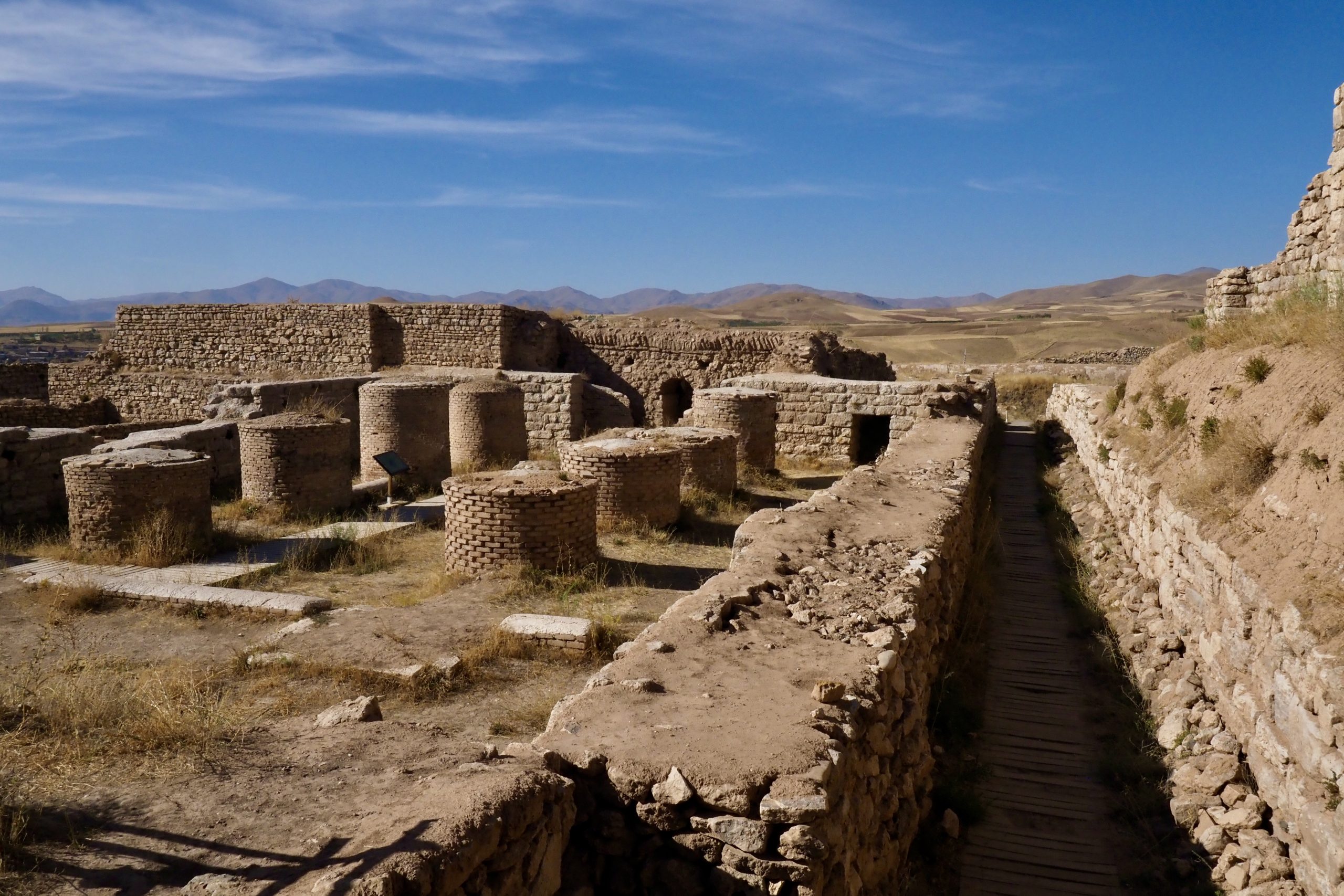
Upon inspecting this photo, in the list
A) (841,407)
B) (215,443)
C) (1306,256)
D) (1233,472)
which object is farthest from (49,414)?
(1306,256)

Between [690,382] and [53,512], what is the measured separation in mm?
11112

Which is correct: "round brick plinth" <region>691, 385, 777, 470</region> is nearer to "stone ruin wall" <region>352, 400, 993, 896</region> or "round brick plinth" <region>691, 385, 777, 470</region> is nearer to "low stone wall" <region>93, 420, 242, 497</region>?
"low stone wall" <region>93, 420, 242, 497</region>

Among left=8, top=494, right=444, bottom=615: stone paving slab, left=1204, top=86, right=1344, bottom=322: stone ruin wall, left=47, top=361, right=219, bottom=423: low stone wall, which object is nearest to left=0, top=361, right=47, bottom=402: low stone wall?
left=47, top=361, right=219, bottom=423: low stone wall

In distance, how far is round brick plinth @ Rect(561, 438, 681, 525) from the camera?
34.0 feet

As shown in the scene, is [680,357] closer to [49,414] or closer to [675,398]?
[675,398]

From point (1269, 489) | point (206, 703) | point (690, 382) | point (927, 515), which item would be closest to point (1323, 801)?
point (1269, 489)

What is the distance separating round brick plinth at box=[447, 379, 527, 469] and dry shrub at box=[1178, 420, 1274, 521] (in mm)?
9599

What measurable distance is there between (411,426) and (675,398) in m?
7.46

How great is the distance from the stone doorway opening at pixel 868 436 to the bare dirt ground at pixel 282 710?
5687mm

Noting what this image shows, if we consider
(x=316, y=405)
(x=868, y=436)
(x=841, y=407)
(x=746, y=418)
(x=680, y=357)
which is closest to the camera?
(x=746, y=418)

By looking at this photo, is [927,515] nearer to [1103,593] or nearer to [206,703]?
[1103,593]

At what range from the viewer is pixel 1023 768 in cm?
606

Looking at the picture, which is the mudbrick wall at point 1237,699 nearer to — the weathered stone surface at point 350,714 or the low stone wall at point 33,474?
the weathered stone surface at point 350,714

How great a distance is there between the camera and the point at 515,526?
336 inches
